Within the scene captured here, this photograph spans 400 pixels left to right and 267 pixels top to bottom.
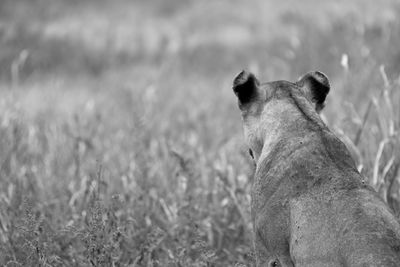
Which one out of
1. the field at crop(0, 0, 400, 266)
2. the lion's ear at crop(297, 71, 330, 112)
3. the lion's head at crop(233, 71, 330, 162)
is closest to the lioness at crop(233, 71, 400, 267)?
the lion's head at crop(233, 71, 330, 162)

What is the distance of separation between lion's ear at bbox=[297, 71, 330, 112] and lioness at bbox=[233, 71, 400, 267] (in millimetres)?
211

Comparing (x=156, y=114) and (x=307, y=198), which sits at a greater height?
(x=307, y=198)

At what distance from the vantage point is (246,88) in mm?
3615

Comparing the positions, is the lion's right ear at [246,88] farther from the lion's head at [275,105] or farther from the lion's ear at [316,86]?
the lion's ear at [316,86]

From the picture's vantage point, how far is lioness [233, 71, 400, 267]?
253 centimetres

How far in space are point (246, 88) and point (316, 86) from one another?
38 cm

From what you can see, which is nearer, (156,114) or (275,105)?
(275,105)

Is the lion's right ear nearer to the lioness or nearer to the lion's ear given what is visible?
the lioness

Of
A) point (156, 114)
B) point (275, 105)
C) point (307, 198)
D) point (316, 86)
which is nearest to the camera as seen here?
point (307, 198)

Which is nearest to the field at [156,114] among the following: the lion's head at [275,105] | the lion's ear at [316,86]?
the lion's head at [275,105]

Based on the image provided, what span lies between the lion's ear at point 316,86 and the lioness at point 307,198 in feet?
0.69

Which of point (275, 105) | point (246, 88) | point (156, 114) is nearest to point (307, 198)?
point (275, 105)

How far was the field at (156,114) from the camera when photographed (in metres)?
4.62

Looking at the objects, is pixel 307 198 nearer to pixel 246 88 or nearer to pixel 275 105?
pixel 275 105
